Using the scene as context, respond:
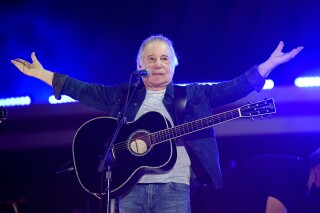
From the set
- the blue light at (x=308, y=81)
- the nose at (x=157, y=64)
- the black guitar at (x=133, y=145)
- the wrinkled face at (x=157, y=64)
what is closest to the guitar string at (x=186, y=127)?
the black guitar at (x=133, y=145)

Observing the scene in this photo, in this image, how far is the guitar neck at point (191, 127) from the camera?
11.4ft

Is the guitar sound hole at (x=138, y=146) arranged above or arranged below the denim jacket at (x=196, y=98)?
below

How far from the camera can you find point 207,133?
359 cm

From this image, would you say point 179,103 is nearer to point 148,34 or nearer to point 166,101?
point 166,101

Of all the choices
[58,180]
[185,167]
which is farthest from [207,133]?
[58,180]

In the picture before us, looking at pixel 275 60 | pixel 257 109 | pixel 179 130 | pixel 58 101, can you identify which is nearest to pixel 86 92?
pixel 179 130

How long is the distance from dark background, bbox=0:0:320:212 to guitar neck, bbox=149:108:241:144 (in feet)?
7.62

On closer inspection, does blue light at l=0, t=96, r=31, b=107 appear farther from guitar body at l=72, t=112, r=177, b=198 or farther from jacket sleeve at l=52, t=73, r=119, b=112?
guitar body at l=72, t=112, r=177, b=198

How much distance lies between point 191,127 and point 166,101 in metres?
0.32

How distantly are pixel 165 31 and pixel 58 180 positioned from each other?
98.0 inches

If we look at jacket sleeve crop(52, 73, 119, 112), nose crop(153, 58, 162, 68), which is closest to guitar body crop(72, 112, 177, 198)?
jacket sleeve crop(52, 73, 119, 112)

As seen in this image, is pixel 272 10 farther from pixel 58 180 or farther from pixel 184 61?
A: pixel 58 180

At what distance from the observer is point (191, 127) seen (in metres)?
3.51

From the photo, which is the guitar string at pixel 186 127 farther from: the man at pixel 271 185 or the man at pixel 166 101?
the man at pixel 271 185
